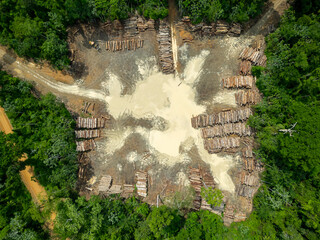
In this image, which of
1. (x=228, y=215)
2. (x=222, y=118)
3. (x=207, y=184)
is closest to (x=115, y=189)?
(x=207, y=184)

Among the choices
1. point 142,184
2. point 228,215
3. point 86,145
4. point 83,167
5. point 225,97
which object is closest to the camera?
point 228,215

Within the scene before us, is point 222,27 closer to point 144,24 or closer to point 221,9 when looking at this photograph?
point 221,9

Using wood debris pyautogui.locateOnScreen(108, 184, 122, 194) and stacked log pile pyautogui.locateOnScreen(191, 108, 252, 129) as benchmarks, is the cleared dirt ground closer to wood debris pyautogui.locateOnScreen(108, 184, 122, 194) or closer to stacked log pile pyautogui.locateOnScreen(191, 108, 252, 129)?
wood debris pyautogui.locateOnScreen(108, 184, 122, 194)

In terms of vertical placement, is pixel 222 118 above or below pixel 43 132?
above

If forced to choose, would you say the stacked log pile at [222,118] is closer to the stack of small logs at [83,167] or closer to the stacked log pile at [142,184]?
the stacked log pile at [142,184]

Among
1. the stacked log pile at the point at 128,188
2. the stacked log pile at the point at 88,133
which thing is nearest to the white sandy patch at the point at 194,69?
the stacked log pile at the point at 88,133

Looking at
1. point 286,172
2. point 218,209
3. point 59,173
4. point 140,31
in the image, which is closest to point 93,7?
point 140,31

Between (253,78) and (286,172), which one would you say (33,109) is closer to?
(253,78)
